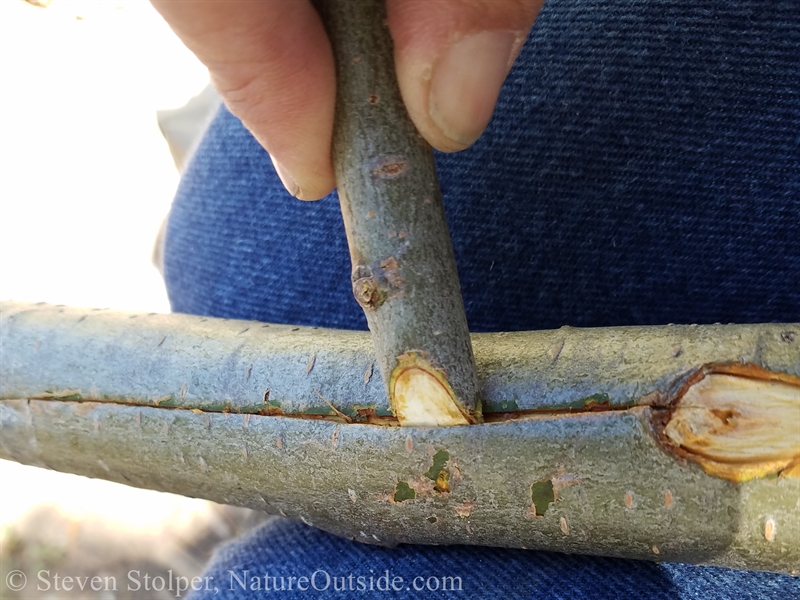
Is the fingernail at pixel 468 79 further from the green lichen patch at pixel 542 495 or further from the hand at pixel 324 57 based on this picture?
the green lichen patch at pixel 542 495

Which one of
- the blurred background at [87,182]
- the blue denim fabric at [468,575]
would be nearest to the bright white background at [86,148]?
the blurred background at [87,182]

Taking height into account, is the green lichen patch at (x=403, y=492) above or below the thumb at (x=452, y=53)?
below

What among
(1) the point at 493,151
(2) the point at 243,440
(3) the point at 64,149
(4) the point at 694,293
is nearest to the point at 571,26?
(1) the point at 493,151

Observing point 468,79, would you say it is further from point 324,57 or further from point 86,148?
point 86,148

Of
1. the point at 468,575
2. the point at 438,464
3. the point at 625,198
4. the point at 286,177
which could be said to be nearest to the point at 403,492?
the point at 438,464

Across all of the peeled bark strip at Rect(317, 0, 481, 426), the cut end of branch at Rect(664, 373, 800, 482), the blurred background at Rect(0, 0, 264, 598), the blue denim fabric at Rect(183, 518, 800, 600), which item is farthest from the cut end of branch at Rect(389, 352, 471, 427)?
the blurred background at Rect(0, 0, 264, 598)

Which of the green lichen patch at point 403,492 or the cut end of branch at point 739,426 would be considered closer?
the cut end of branch at point 739,426

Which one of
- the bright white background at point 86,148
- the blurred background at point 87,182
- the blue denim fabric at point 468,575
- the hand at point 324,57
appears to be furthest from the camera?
the bright white background at point 86,148
